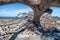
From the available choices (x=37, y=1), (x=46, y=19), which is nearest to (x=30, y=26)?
(x=37, y=1)

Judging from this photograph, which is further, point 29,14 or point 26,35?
point 29,14

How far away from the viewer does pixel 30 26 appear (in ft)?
8.35

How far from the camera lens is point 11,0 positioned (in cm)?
192

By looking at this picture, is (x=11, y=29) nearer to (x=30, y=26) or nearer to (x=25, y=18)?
(x=30, y=26)

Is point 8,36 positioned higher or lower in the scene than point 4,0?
lower

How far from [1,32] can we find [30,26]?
1.74ft

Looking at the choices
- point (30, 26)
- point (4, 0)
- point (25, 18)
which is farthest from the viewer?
point (25, 18)

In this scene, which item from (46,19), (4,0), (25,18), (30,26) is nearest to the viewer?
(4,0)

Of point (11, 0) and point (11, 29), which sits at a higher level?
point (11, 0)

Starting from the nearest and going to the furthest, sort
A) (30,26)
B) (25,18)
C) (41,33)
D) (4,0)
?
1. (4,0)
2. (41,33)
3. (30,26)
4. (25,18)

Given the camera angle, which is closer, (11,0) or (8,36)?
(11,0)

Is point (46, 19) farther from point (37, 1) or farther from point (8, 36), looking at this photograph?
point (37, 1)

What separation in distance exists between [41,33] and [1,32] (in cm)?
73

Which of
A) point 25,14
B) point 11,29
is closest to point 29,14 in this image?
point 25,14
